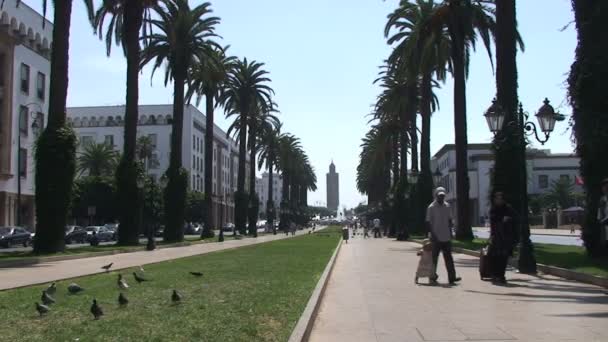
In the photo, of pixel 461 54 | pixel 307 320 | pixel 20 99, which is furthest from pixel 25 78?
pixel 307 320

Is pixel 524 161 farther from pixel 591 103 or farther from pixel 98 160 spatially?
pixel 98 160

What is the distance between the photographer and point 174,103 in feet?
143

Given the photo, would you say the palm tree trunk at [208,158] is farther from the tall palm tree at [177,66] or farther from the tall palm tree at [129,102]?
the tall palm tree at [129,102]

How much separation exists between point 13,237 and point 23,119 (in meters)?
18.2

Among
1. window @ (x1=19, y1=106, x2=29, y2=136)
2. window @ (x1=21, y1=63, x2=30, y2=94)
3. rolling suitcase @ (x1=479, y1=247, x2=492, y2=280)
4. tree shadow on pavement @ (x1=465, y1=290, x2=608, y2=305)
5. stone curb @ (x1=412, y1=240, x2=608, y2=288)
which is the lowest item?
tree shadow on pavement @ (x1=465, y1=290, x2=608, y2=305)

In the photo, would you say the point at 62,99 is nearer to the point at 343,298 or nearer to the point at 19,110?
the point at 343,298

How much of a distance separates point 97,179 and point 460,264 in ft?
202

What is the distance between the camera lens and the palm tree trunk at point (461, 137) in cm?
3522

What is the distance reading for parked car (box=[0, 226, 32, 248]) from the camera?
4394 cm

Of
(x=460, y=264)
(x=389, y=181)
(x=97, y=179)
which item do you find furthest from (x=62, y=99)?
(x=389, y=181)

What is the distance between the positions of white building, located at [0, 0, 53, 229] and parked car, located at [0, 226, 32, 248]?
778cm

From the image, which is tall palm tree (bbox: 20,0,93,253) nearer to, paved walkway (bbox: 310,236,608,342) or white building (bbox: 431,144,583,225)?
paved walkway (bbox: 310,236,608,342)

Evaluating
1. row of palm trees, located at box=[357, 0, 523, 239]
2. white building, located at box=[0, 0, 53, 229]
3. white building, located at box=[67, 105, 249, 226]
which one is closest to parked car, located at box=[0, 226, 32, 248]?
white building, located at box=[0, 0, 53, 229]

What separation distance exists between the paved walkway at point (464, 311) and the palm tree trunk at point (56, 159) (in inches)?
588
